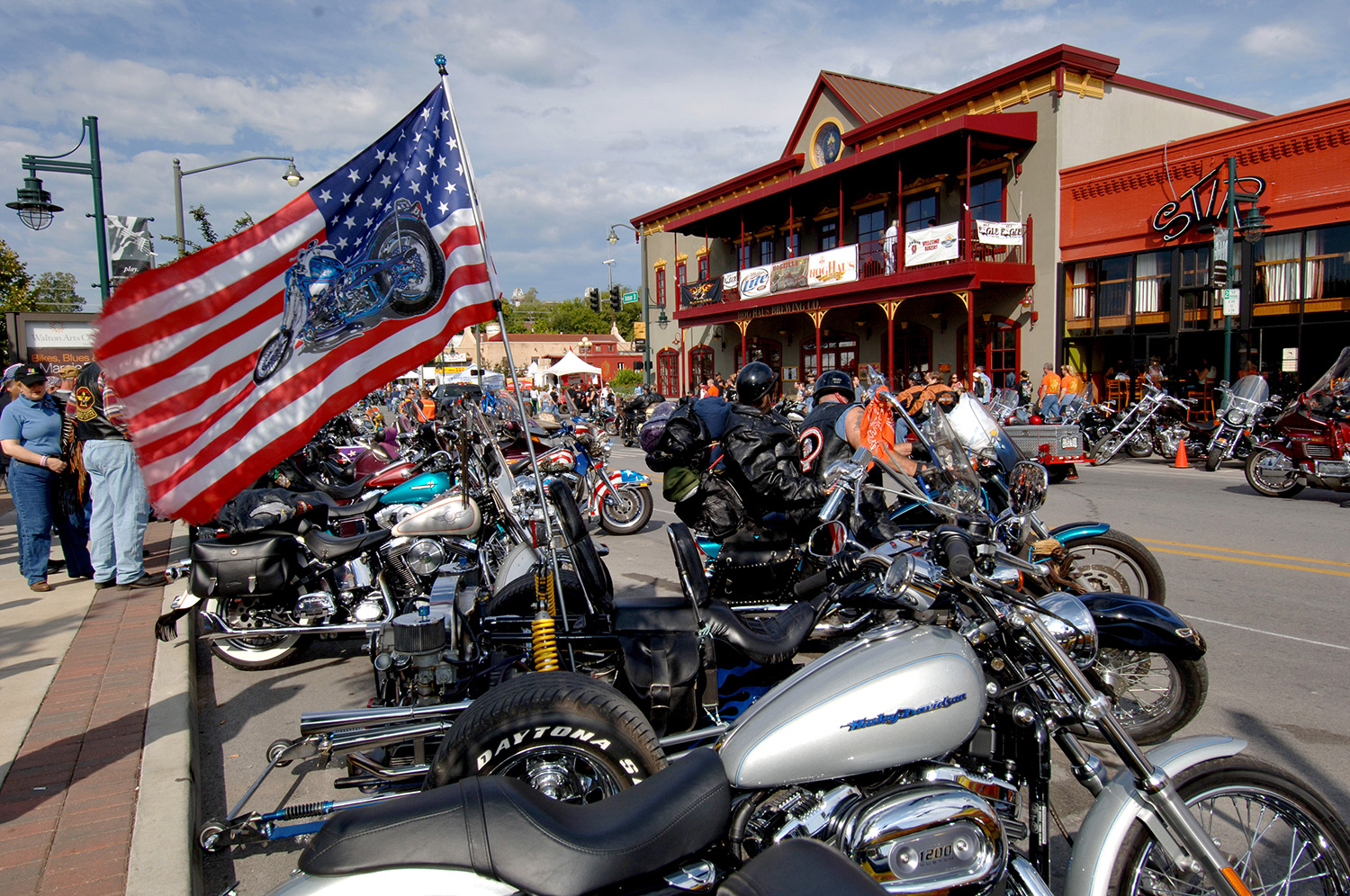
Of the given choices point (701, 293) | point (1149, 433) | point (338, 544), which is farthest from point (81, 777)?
point (701, 293)

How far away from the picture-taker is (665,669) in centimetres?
309

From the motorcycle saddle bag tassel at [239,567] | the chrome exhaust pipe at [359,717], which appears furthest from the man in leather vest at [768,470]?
the motorcycle saddle bag tassel at [239,567]

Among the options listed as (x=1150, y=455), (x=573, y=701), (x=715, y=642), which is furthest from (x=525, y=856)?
(x=1150, y=455)

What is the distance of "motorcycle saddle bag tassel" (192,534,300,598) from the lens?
194 inches

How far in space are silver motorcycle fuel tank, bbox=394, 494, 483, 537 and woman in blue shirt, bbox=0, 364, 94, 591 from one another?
4057 millimetres

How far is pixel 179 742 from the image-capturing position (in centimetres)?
383

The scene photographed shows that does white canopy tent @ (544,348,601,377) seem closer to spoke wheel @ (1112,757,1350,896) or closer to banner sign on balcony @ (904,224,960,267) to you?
banner sign on balcony @ (904,224,960,267)

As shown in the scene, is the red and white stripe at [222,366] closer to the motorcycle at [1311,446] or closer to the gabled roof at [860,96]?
the motorcycle at [1311,446]

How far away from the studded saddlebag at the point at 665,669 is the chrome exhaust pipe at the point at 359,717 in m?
0.69

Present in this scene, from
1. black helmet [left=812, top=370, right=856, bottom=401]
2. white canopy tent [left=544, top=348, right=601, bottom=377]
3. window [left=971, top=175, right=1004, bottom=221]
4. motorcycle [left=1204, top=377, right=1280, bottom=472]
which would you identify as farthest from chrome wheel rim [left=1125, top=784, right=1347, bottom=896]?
white canopy tent [left=544, top=348, right=601, bottom=377]

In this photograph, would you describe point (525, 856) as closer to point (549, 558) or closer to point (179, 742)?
point (549, 558)

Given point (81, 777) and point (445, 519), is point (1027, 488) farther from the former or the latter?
point (81, 777)

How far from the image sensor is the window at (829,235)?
2762cm

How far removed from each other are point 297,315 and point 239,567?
2092 mm
